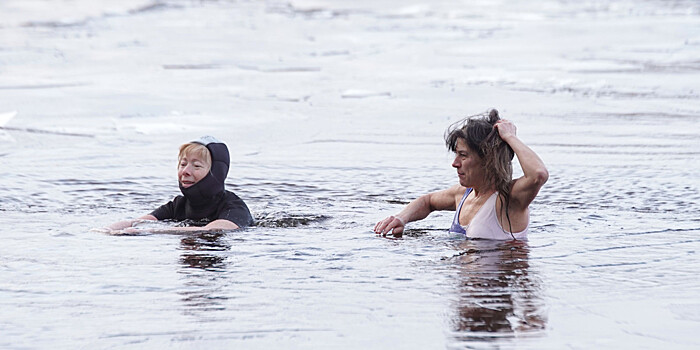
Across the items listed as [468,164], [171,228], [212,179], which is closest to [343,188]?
[212,179]

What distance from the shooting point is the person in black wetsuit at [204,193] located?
730 cm

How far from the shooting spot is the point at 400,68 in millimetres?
17000

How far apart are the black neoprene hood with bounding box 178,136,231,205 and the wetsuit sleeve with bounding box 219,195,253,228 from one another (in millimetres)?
145

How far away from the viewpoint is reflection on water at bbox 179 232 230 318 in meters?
4.97

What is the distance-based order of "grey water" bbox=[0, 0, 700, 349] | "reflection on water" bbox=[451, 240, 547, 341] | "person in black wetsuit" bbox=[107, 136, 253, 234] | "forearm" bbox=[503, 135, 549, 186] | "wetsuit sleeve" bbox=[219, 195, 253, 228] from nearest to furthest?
1. "reflection on water" bbox=[451, 240, 547, 341]
2. "grey water" bbox=[0, 0, 700, 349]
3. "forearm" bbox=[503, 135, 549, 186]
4. "wetsuit sleeve" bbox=[219, 195, 253, 228]
5. "person in black wetsuit" bbox=[107, 136, 253, 234]

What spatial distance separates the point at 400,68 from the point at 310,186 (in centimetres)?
824

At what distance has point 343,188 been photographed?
895cm

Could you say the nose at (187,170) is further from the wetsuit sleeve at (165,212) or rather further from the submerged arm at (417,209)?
the submerged arm at (417,209)

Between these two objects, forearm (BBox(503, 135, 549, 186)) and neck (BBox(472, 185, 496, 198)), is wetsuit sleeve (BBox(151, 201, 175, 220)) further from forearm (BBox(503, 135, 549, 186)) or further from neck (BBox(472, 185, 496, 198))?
forearm (BBox(503, 135, 549, 186))

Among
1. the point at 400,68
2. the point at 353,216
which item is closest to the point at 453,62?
the point at 400,68

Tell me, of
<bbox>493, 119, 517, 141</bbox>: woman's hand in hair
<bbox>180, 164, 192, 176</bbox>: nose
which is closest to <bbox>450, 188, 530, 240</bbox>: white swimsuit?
<bbox>493, 119, 517, 141</bbox>: woman's hand in hair

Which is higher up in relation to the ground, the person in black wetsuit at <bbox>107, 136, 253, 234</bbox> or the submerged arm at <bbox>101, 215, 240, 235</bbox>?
the person in black wetsuit at <bbox>107, 136, 253, 234</bbox>

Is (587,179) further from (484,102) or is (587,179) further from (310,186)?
(484,102)

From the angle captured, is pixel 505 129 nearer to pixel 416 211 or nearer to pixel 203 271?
pixel 416 211
